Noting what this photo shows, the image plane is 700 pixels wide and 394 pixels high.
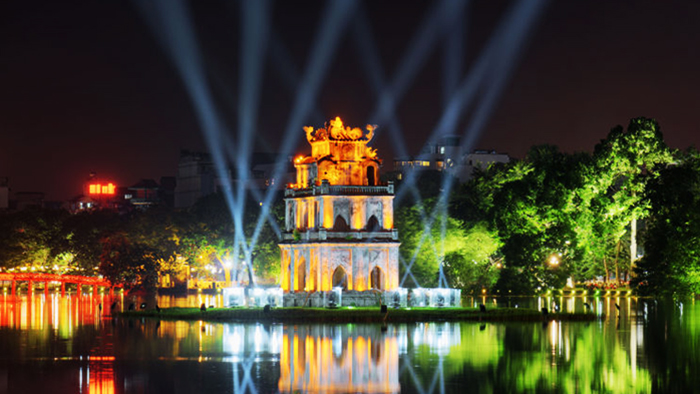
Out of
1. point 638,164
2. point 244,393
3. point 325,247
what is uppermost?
point 638,164

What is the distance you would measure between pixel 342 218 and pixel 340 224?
1.40 ft

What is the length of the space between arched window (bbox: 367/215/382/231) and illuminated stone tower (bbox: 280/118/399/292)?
0.29 ft

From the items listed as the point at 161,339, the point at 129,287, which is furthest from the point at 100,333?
the point at 129,287

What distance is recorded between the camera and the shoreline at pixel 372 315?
68.8 metres

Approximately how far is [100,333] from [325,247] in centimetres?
1975

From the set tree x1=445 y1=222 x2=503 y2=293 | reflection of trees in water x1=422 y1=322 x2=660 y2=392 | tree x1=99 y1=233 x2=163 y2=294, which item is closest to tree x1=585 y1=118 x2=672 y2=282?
tree x1=445 y1=222 x2=503 y2=293

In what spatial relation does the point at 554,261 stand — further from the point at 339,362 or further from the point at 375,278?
the point at 339,362

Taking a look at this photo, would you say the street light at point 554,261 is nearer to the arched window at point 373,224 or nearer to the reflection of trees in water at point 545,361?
the arched window at point 373,224

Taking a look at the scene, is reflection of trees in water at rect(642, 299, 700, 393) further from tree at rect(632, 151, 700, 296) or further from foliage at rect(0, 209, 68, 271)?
foliage at rect(0, 209, 68, 271)

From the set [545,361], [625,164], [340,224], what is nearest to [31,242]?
[340,224]

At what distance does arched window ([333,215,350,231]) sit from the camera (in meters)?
78.1

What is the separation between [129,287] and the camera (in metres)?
124

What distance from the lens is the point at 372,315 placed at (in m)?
69.0

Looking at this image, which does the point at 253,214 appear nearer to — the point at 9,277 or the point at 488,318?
the point at 9,277
